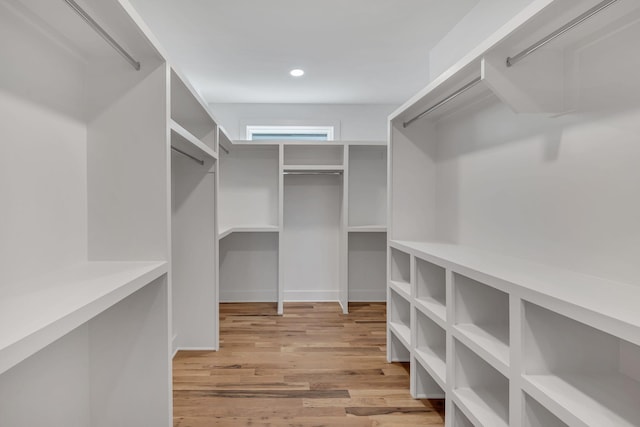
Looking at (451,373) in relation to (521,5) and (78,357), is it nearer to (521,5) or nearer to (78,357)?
(78,357)

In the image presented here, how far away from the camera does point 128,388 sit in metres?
1.53

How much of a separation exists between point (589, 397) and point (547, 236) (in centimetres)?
67

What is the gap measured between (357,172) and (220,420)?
9.35ft

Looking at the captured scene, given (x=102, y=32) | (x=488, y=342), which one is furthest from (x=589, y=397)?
(x=102, y=32)

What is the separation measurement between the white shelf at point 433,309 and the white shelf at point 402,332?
1.07ft

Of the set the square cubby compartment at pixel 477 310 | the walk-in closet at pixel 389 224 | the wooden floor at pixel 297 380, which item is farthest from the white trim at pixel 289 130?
the square cubby compartment at pixel 477 310

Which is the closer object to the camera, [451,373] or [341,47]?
[451,373]

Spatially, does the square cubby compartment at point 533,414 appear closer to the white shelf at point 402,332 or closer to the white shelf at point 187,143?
the white shelf at point 402,332

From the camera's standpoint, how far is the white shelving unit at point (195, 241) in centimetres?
270

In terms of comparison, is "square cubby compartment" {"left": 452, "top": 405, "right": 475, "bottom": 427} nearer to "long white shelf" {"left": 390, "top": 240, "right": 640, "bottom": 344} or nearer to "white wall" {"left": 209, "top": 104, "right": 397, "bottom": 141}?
"long white shelf" {"left": 390, "top": 240, "right": 640, "bottom": 344}

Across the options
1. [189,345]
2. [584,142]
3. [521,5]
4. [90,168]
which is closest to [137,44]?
[90,168]

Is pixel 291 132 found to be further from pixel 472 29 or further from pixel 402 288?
pixel 402 288

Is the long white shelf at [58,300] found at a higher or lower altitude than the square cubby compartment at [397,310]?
higher

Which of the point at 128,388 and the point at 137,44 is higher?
the point at 137,44
